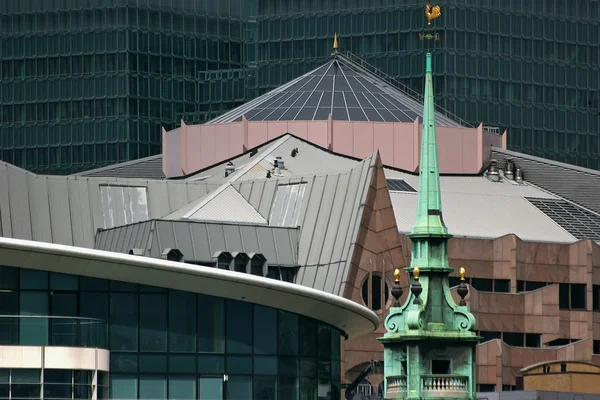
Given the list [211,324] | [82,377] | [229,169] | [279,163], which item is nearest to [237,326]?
[211,324]

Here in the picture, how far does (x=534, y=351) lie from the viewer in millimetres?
181500

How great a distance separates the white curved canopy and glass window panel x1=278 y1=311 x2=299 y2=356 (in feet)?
1.03

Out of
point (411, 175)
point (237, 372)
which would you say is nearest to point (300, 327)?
point (237, 372)

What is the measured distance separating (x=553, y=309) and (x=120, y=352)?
81.7 meters

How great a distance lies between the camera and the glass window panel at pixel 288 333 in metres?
109

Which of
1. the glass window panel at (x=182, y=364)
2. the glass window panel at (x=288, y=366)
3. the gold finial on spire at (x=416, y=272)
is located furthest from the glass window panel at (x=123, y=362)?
the gold finial on spire at (x=416, y=272)

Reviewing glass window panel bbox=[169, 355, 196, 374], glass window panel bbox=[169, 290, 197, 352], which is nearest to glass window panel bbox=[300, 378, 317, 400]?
glass window panel bbox=[169, 355, 196, 374]

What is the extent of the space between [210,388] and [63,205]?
41161mm

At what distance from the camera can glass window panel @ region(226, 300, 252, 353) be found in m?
108

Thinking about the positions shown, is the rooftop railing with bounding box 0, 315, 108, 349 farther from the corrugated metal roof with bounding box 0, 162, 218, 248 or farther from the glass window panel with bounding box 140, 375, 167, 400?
the corrugated metal roof with bounding box 0, 162, 218, 248

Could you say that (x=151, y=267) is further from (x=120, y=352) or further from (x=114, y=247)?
(x=114, y=247)

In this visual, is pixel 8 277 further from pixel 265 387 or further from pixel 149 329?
pixel 265 387

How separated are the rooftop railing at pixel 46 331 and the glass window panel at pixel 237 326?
7269 millimetres

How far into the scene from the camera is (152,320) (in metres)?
106
